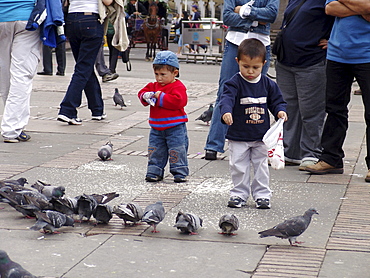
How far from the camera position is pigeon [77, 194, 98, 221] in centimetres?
443

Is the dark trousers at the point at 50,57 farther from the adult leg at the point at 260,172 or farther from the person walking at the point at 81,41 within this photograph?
the adult leg at the point at 260,172

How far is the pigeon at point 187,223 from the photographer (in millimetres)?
4246

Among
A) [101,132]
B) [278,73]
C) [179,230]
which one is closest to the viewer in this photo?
[179,230]

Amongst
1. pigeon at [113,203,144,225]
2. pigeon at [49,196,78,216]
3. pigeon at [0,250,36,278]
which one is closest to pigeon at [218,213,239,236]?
pigeon at [113,203,144,225]

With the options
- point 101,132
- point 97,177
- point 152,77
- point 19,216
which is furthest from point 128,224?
point 152,77

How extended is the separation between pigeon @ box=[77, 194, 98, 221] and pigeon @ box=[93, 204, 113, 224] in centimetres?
3

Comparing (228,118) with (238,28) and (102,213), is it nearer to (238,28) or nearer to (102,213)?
(102,213)

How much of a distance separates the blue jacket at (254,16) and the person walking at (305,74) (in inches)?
6.5

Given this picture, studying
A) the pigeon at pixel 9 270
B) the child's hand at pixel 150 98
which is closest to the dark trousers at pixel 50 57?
the child's hand at pixel 150 98

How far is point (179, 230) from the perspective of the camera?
175 inches

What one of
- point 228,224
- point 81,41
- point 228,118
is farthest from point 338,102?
point 81,41

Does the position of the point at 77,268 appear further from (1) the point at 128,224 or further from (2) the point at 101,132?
(2) the point at 101,132

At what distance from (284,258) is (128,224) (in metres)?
1.11

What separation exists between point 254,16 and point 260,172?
194 centimetres
